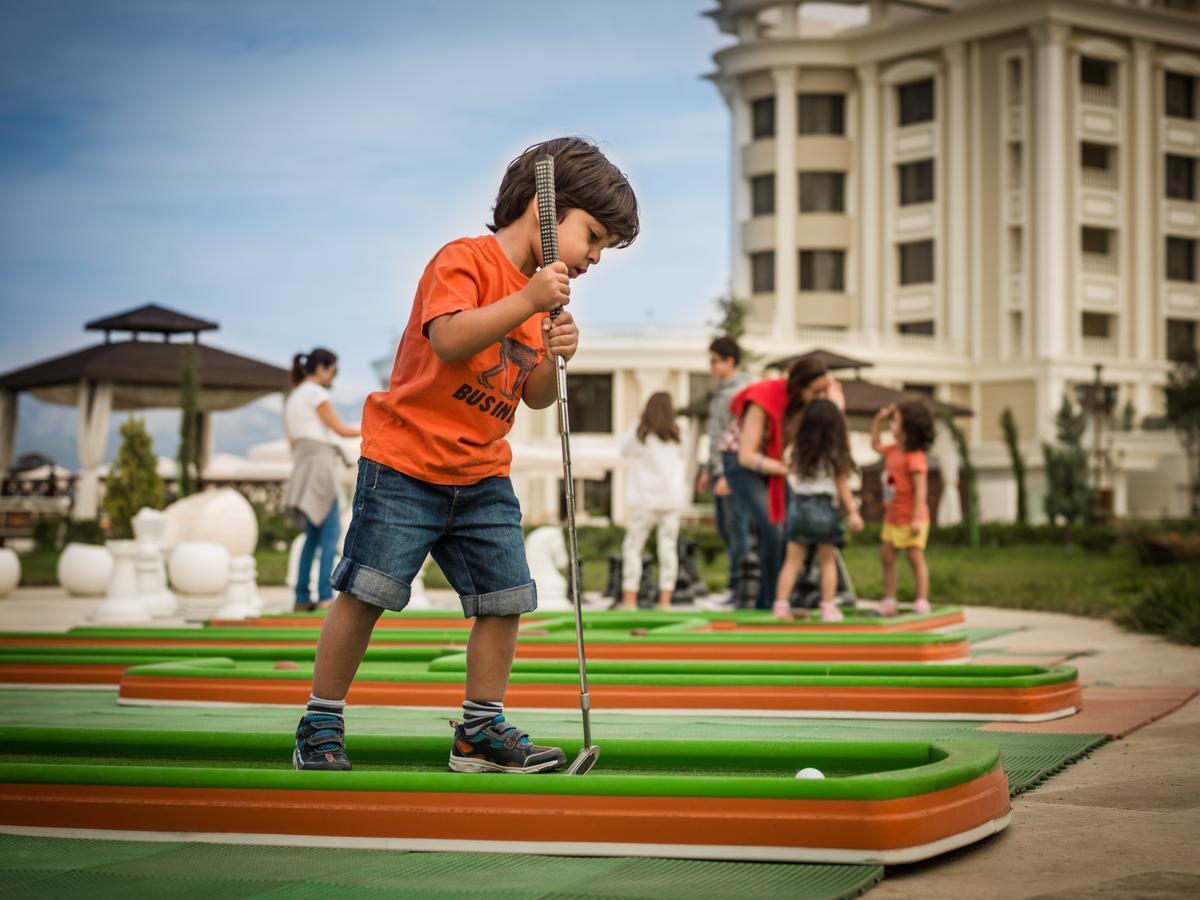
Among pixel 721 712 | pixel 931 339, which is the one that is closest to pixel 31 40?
pixel 931 339

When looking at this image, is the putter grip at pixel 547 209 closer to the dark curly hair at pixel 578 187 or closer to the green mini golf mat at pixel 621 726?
the dark curly hair at pixel 578 187

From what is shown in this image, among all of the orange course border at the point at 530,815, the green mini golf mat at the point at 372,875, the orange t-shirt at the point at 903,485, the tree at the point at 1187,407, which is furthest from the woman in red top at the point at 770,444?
the tree at the point at 1187,407

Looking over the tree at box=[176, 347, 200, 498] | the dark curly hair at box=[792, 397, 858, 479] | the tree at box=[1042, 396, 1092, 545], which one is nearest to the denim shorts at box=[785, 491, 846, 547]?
the dark curly hair at box=[792, 397, 858, 479]

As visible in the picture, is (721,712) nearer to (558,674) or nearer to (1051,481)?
(558,674)

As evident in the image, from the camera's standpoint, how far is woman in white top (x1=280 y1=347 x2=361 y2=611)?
10.5 metres

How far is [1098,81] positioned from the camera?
56812 millimetres

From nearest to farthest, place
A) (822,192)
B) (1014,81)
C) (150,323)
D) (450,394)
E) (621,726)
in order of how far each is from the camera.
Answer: (450,394), (621,726), (150,323), (1014,81), (822,192)

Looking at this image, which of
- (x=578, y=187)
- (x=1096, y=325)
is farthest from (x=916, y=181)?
(x=578, y=187)

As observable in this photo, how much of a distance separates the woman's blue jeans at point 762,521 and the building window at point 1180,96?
53.3 metres

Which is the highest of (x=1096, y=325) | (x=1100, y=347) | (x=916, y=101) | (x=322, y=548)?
(x=916, y=101)

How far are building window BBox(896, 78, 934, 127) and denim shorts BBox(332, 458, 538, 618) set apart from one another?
2225 inches

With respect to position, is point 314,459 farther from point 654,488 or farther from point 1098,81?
point 1098,81

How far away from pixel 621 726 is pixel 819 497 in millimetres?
4289

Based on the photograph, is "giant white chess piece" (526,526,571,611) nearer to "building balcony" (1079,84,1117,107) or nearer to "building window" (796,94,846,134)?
"building balcony" (1079,84,1117,107)
